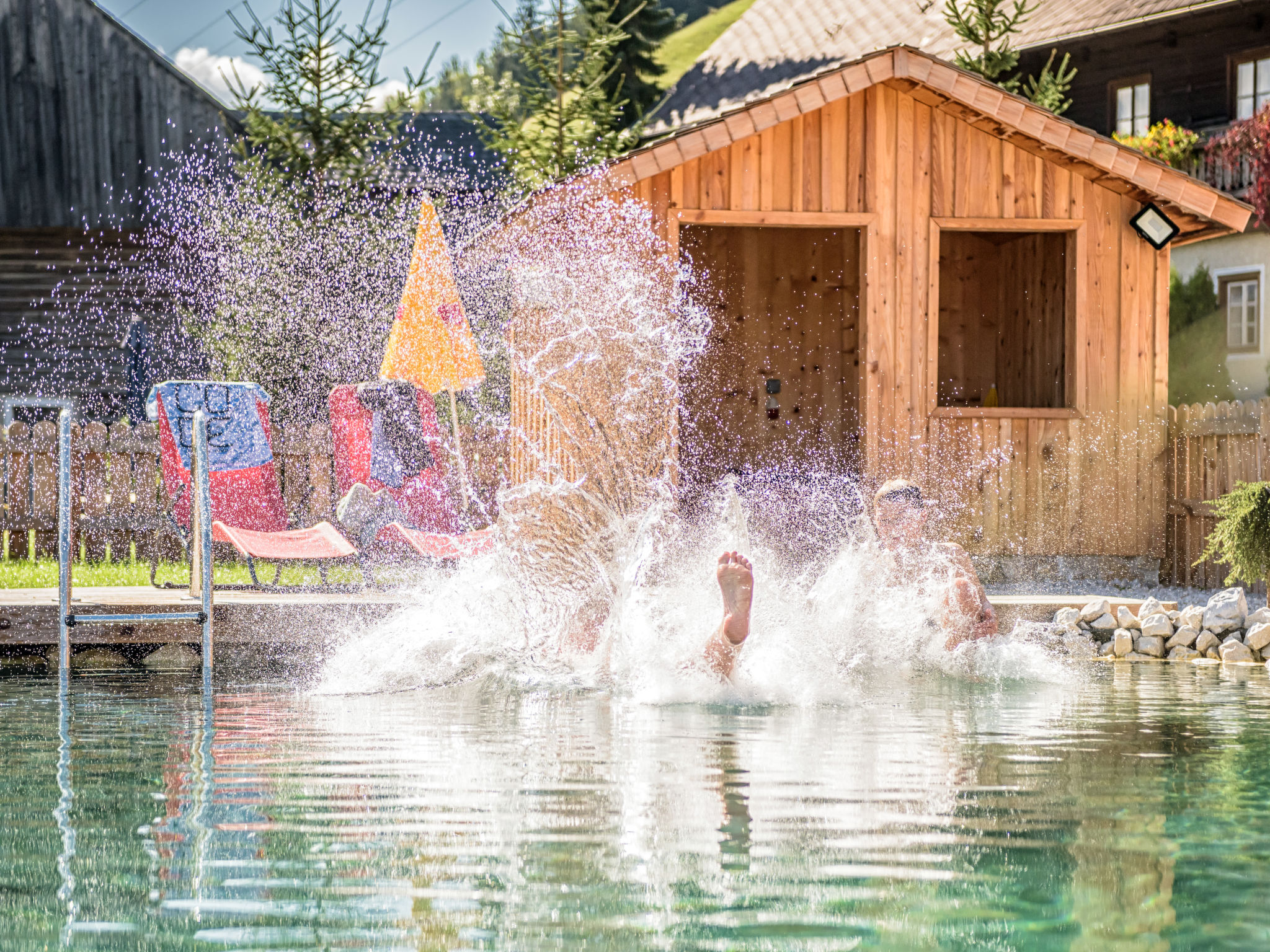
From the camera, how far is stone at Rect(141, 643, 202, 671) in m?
8.43

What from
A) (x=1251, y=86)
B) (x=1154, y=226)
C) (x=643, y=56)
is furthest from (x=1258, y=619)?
(x=643, y=56)

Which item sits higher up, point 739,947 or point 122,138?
point 122,138

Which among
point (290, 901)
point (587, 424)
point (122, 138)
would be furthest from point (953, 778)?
point (122, 138)

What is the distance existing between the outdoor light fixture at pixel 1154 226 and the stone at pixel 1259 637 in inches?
148

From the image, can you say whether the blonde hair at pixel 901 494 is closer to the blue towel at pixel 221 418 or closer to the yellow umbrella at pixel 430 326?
Answer: the yellow umbrella at pixel 430 326

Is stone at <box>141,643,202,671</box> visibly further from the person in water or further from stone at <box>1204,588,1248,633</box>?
stone at <box>1204,588,1248,633</box>

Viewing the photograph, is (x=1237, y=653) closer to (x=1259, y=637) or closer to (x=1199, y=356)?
(x=1259, y=637)

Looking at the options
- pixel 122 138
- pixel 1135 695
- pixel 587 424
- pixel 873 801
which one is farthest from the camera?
pixel 122 138

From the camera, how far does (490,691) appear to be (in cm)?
729

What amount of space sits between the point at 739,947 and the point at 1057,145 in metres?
9.04

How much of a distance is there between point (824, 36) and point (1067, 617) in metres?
19.8

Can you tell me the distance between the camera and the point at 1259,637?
28.8 feet

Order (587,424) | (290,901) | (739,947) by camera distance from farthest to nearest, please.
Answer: (587,424) → (290,901) → (739,947)

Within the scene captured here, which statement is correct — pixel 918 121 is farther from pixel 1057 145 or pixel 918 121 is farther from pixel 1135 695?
pixel 1135 695
